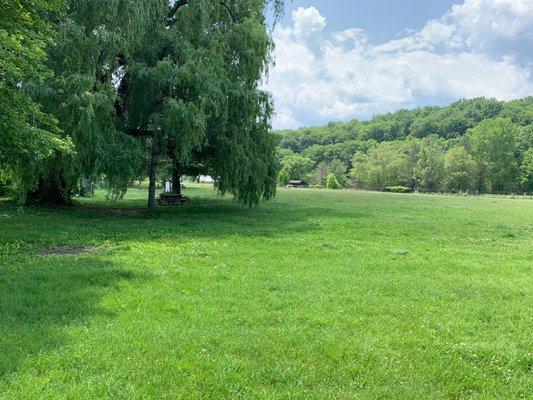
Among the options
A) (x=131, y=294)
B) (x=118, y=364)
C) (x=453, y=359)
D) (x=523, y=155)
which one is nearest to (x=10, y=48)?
(x=131, y=294)

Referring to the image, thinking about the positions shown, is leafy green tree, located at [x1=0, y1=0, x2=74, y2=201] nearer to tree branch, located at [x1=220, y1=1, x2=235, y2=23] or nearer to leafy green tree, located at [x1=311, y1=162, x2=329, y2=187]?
tree branch, located at [x1=220, y1=1, x2=235, y2=23]

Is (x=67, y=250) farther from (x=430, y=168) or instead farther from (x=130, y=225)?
(x=430, y=168)

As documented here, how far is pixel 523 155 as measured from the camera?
10138cm

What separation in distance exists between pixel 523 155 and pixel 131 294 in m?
111

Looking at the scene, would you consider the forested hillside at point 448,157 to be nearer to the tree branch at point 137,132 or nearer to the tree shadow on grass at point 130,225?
the tree shadow on grass at point 130,225

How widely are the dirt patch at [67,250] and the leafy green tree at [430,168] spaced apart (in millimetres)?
96449

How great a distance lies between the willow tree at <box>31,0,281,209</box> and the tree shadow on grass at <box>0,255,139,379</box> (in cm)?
658

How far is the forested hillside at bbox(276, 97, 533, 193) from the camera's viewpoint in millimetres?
97812

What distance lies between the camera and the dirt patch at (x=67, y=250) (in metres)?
10.4

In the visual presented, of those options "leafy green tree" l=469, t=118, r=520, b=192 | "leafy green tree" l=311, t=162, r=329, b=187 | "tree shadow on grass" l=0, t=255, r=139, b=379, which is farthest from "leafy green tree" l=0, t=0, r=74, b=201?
"leafy green tree" l=311, t=162, r=329, b=187

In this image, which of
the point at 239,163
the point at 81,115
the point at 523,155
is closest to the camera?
the point at 81,115

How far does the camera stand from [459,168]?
321 feet

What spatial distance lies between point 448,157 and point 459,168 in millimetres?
3246

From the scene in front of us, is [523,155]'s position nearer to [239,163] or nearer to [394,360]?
[239,163]
